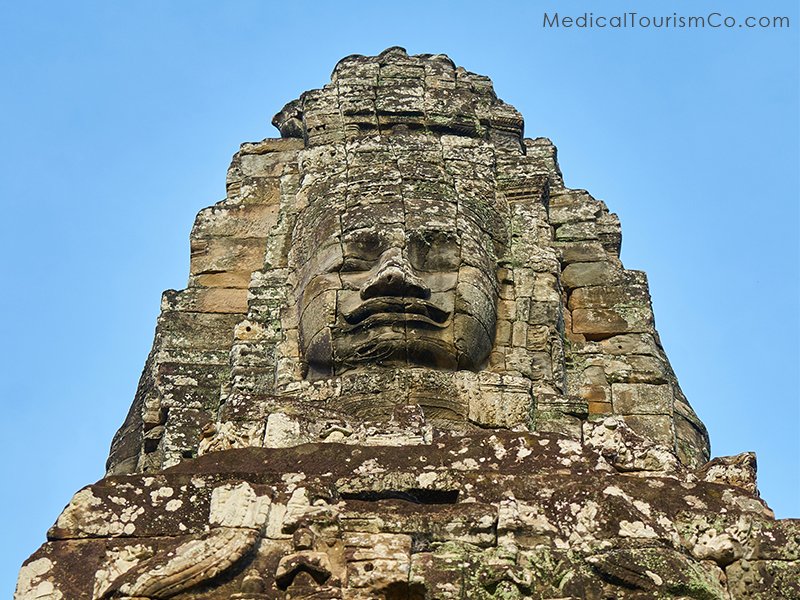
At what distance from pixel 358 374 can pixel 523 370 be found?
144cm

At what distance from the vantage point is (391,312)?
40.0 feet

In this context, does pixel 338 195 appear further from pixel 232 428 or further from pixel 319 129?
pixel 232 428

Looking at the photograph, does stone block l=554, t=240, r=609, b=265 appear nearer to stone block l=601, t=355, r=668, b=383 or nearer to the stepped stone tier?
the stepped stone tier

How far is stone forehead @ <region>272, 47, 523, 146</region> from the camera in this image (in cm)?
1488

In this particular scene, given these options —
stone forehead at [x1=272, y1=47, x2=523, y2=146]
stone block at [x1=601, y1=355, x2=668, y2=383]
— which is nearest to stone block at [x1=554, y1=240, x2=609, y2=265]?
stone forehead at [x1=272, y1=47, x2=523, y2=146]

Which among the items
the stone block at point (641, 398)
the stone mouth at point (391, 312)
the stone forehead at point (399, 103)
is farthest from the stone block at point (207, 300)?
the stone block at point (641, 398)

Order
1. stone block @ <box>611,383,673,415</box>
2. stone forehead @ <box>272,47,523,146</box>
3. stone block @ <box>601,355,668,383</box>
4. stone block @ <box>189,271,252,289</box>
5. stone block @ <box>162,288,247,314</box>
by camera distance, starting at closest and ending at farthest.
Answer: stone block @ <box>611,383,673,415</box>, stone block @ <box>601,355,668,383</box>, stone block @ <box>162,288,247,314</box>, stone block @ <box>189,271,252,289</box>, stone forehead @ <box>272,47,523,146</box>

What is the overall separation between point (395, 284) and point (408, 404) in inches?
52.6

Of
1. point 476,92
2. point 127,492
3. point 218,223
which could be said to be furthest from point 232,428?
point 476,92

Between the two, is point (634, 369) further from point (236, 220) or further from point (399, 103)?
point (236, 220)

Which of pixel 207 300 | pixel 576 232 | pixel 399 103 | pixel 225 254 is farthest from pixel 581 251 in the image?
pixel 207 300

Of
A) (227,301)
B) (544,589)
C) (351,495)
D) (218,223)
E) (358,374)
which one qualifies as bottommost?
(544,589)

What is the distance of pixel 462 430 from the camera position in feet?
38.0

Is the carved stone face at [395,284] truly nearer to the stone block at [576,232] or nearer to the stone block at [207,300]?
the stone block at [207,300]
